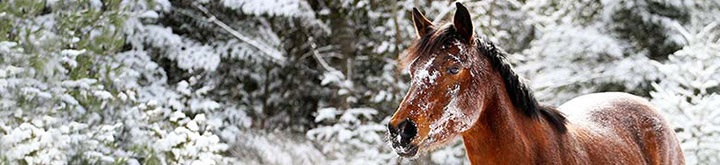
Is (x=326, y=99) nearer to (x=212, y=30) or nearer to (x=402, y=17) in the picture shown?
(x=212, y=30)

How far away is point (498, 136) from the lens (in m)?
3.60

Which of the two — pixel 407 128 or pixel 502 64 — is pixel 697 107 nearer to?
pixel 502 64

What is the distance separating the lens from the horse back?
4.02m

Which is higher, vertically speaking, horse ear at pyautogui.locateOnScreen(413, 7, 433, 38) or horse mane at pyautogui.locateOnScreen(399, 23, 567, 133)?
horse ear at pyautogui.locateOnScreen(413, 7, 433, 38)

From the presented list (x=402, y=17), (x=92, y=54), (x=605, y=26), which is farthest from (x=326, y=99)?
(x=92, y=54)

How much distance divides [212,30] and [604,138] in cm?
969

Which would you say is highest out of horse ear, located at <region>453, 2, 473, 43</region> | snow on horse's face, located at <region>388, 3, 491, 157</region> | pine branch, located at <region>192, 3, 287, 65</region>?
pine branch, located at <region>192, 3, 287, 65</region>

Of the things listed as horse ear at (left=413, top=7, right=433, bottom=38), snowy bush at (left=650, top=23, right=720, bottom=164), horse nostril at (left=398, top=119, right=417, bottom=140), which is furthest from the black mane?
snowy bush at (left=650, top=23, right=720, bottom=164)

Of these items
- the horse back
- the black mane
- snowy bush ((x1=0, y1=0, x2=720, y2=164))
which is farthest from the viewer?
snowy bush ((x1=0, y1=0, x2=720, y2=164))

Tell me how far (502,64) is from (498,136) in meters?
0.29

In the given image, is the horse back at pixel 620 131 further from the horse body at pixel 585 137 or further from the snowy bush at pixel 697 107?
the snowy bush at pixel 697 107

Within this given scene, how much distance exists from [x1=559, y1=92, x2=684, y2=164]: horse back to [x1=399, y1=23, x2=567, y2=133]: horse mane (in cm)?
13

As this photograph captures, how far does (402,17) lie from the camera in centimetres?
1064

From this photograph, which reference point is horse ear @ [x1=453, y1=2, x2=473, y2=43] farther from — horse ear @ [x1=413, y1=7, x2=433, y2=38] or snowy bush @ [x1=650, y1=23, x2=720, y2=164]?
snowy bush @ [x1=650, y1=23, x2=720, y2=164]
